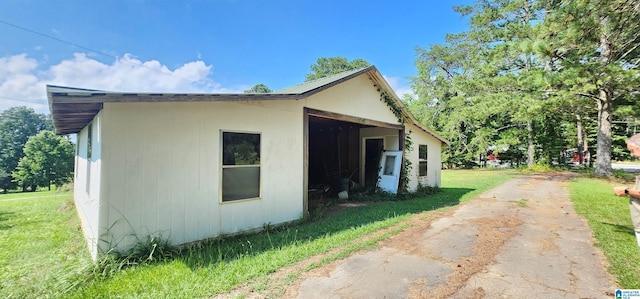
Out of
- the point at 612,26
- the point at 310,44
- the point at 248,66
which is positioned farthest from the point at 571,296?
the point at 248,66

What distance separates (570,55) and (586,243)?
11.5m

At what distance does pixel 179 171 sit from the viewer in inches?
172

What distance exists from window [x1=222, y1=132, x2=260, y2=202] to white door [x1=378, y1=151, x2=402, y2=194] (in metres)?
5.69

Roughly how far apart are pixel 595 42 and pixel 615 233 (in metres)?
9.82

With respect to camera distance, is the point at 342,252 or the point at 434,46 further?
the point at 434,46

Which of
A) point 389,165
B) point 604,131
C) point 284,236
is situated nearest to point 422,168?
point 389,165

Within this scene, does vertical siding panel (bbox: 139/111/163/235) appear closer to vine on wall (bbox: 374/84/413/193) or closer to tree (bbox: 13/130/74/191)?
vine on wall (bbox: 374/84/413/193)

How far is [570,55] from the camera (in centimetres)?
1222

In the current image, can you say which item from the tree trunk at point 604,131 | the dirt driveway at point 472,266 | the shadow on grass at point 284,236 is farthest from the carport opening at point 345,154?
the tree trunk at point 604,131

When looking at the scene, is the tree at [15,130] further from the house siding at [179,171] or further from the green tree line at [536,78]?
the green tree line at [536,78]

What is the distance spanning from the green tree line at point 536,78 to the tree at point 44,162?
118 feet

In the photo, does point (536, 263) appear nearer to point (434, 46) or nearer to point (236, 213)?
point (236, 213)

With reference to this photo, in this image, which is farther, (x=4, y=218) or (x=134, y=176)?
(x=4, y=218)

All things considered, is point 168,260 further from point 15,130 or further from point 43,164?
point 15,130
